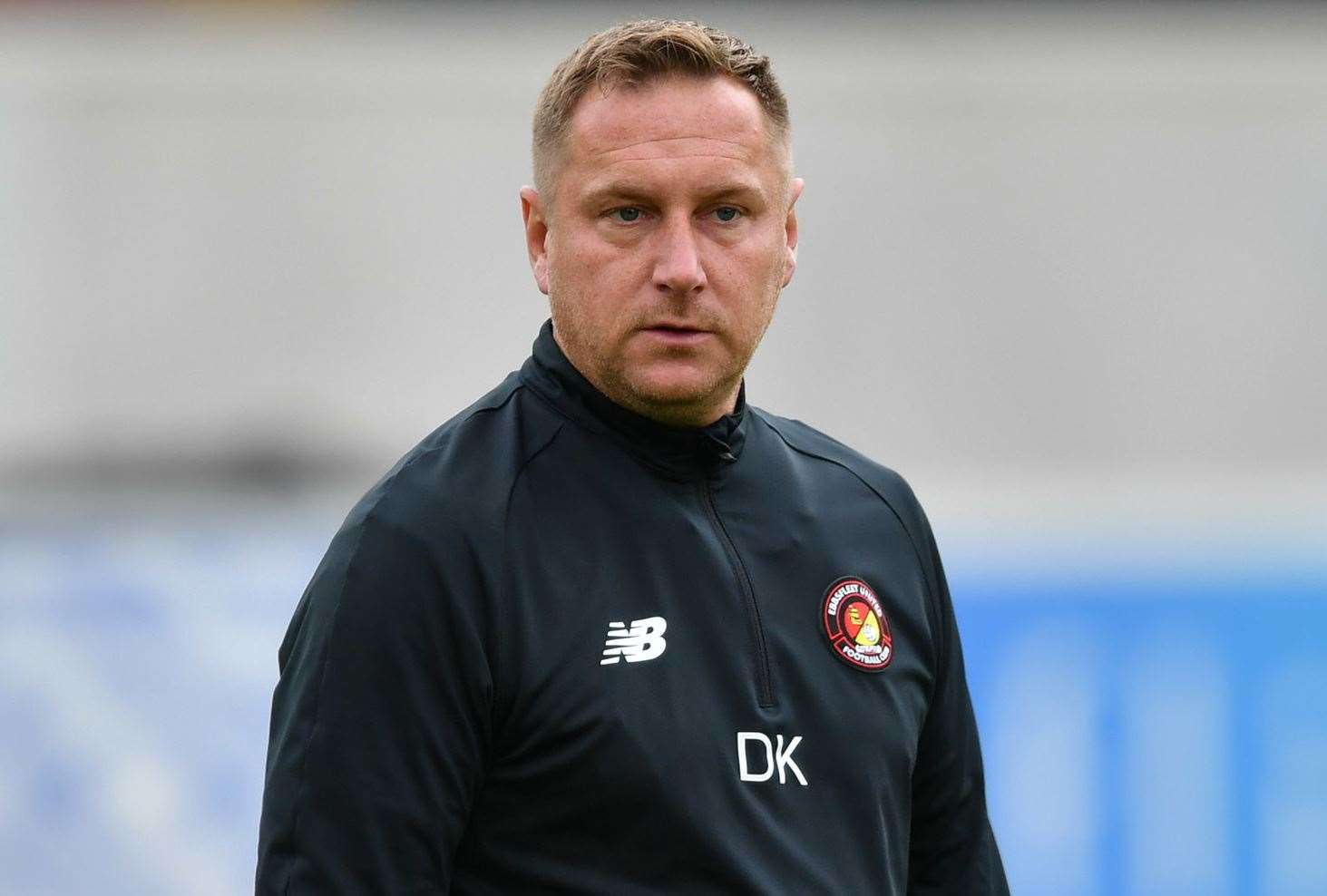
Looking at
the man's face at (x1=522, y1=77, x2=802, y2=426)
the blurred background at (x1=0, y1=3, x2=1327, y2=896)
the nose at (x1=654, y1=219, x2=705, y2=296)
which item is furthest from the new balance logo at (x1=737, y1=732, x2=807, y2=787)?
the blurred background at (x1=0, y1=3, x2=1327, y2=896)

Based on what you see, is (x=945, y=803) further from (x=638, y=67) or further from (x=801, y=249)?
(x=801, y=249)

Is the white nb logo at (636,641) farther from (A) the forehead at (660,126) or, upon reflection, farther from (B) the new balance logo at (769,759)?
(A) the forehead at (660,126)

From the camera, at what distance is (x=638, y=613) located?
74.5 inches

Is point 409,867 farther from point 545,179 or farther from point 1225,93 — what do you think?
point 1225,93

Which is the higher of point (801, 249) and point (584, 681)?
point (801, 249)

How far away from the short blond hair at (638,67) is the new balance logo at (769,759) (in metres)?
0.60

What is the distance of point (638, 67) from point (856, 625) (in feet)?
2.04

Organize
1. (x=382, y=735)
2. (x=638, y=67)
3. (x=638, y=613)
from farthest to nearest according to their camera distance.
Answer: (x=638, y=67)
(x=638, y=613)
(x=382, y=735)

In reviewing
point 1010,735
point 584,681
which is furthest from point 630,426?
point 1010,735

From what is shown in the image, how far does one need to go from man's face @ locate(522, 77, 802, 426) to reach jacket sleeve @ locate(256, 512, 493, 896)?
1.00ft

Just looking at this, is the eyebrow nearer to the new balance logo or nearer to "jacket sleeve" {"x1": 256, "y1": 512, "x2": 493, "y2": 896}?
"jacket sleeve" {"x1": 256, "y1": 512, "x2": 493, "y2": 896}

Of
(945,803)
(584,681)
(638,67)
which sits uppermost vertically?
(638,67)

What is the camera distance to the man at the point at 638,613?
70.6 inches

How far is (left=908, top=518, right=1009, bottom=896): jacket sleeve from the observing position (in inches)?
85.3
